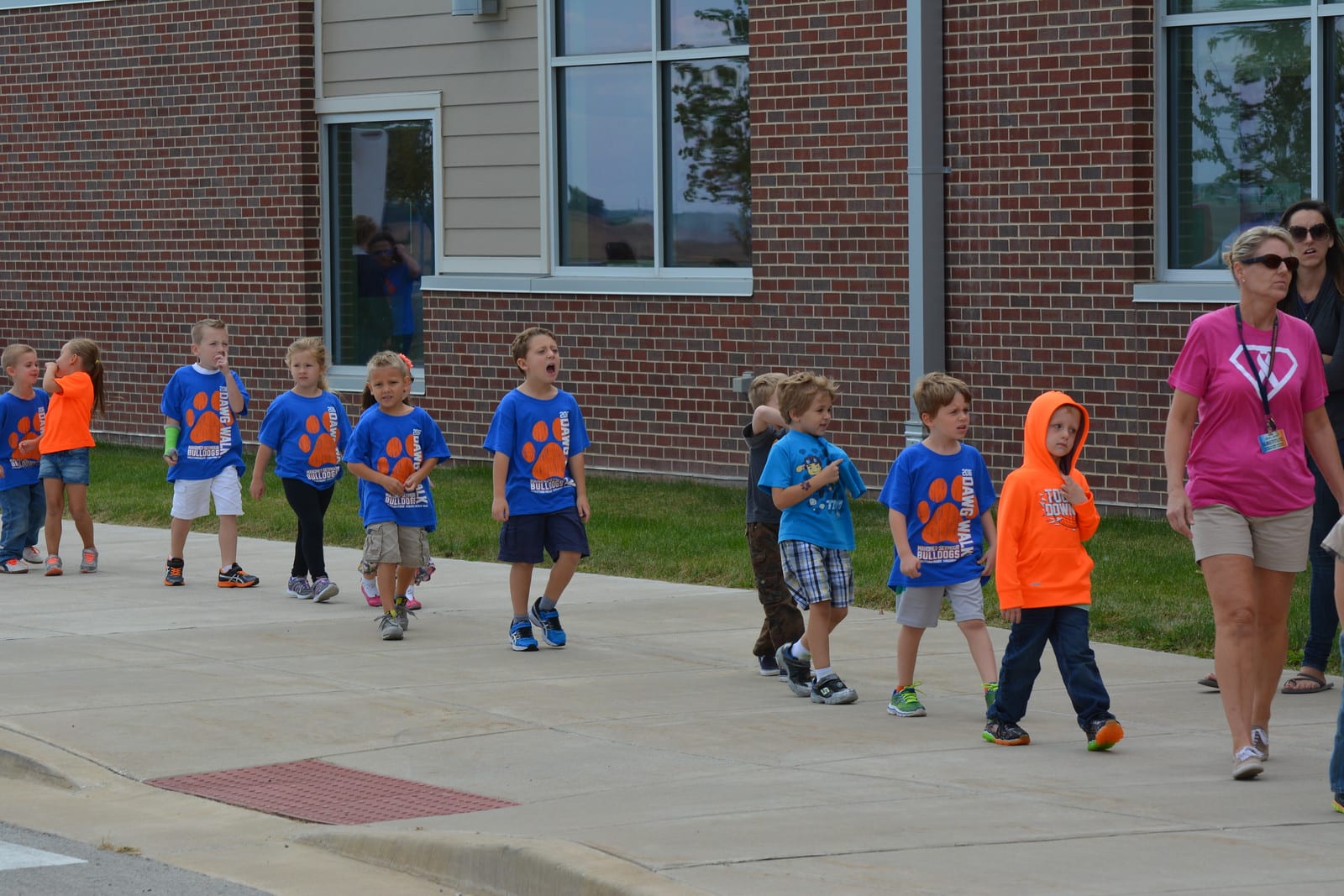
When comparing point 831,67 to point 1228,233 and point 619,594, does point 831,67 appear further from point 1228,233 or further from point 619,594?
point 619,594

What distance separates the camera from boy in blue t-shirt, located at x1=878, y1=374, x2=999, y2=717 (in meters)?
8.05

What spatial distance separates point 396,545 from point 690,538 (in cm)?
313

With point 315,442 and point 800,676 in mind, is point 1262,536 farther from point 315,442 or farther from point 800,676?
point 315,442

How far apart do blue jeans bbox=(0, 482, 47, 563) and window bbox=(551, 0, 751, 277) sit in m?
5.33

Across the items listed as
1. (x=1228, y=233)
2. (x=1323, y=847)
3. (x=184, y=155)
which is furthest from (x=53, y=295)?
(x=1323, y=847)

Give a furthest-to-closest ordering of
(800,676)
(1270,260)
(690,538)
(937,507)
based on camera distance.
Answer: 1. (690,538)
2. (800,676)
3. (937,507)
4. (1270,260)

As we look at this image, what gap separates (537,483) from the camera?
991 centimetres

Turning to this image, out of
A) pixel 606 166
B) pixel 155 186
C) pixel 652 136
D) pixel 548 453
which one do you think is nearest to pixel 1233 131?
pixel 652 136

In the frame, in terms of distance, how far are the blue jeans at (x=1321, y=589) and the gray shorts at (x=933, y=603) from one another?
1.49 m

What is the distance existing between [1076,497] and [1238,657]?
91 centimetres

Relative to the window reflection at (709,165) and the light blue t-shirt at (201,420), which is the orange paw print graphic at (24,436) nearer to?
the light blue t-shirt at (201,420)

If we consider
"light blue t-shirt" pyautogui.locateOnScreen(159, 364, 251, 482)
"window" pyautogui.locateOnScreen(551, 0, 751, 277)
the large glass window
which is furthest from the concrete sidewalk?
the large glass window

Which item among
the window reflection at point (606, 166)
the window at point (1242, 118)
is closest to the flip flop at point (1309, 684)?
the window at point (1242, 118)

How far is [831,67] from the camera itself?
1483 cm
